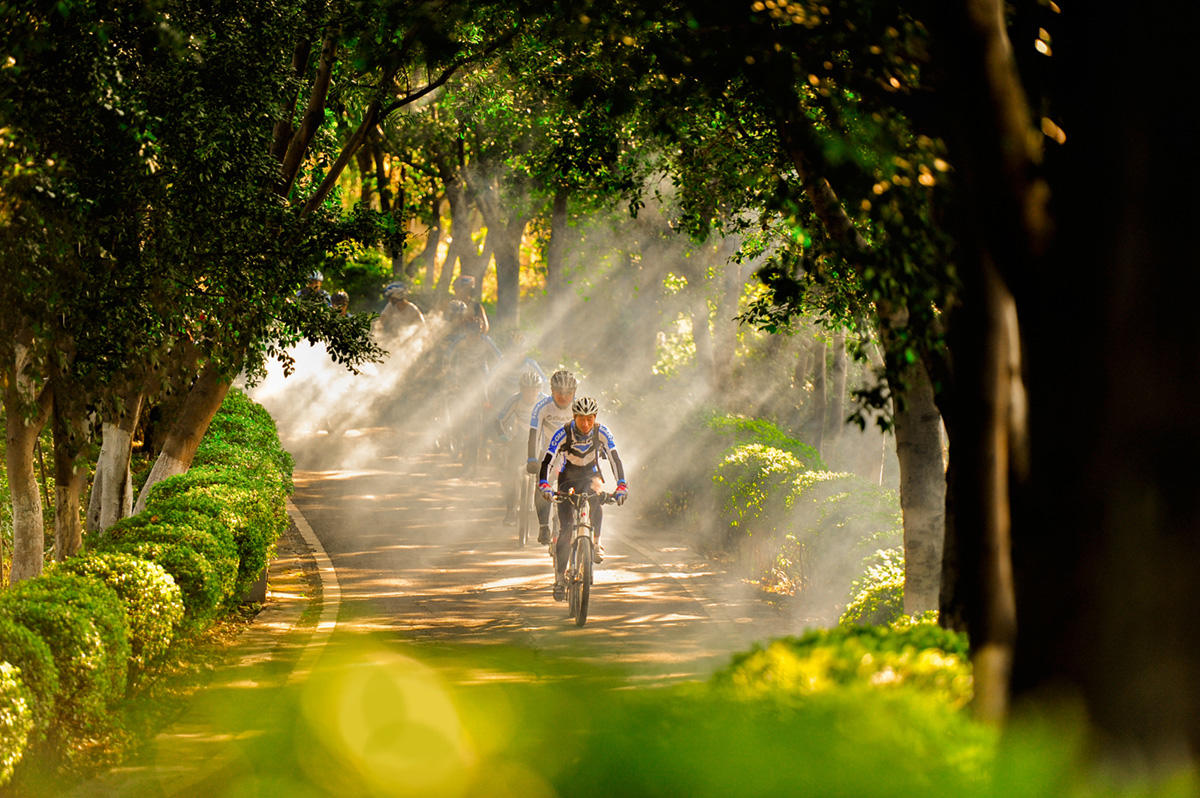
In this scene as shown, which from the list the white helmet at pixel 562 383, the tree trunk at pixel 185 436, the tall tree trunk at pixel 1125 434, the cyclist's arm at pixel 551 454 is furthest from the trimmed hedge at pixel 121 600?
the tall tree trunk at pixel 1125 434

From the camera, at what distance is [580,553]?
11992mm

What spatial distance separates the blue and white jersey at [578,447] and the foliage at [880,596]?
2.92 metres

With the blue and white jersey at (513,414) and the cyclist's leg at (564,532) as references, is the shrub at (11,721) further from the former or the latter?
the blue and white jersey at (513,414)

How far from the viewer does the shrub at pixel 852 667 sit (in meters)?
4.75

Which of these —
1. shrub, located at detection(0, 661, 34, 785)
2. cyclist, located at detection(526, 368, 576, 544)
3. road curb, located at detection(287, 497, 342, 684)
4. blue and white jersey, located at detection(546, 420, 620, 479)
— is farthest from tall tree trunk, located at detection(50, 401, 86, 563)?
cyclist, located at detection(526, 368, 576, 544)

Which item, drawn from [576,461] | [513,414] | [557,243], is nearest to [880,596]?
[576,461]

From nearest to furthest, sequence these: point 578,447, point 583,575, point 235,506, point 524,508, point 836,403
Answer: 1. point 235,506
2. point 583,575
3. point 578,447
4. point 524,508
5. point 836,403

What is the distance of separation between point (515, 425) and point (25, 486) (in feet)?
28.5

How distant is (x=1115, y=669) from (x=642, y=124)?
9021mm

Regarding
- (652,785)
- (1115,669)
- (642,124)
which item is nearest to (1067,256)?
(1115,669)

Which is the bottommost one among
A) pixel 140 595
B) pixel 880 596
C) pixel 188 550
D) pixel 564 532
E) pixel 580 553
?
pixel 880 596

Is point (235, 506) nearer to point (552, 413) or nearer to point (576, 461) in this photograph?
point (576, 461)

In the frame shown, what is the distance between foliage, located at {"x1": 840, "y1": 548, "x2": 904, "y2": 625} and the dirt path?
2.89 ft

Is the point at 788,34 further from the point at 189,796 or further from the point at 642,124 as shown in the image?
the point at 642,124
